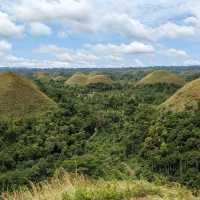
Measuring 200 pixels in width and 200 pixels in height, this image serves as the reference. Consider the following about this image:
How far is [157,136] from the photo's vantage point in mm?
32094

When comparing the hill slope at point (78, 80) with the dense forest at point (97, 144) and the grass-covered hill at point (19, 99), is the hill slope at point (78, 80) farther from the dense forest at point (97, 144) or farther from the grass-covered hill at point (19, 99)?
the dense forest at point (97, 144)

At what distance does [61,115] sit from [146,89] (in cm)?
3799

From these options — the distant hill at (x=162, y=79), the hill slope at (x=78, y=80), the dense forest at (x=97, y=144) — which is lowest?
the dense forest at (x=97, y=144)

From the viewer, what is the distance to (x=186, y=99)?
4169 centimetres

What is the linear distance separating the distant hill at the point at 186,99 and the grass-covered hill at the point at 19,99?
1240 centimetres

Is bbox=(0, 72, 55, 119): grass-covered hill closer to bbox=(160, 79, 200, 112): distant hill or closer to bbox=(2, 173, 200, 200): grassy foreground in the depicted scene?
bbox=(160, 79, 200, 112): distant hill

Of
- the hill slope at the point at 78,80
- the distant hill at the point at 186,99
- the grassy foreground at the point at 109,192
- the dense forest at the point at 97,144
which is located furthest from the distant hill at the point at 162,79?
the grassy foreground at the point at 109,192

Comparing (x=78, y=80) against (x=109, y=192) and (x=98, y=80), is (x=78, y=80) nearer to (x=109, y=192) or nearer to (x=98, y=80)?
(x=98, y=80)

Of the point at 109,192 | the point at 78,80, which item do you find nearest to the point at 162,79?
the point at 78,80

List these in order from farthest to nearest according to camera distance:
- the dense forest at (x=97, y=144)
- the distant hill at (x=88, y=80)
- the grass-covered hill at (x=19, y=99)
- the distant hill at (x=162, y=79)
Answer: the distant hill at (x=88, y=80)
the distant hill at (x=162, y=79)
the grass-covered hill at (x=19, y=99)
the dense forest at (x=97, y=144)

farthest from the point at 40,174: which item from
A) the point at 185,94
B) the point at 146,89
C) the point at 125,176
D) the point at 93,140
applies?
the point at 146,89

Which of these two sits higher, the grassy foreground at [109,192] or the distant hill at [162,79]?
the grassy foreground at [109,192]

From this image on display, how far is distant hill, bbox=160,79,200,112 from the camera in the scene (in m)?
39.5

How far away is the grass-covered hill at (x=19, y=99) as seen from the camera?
38250 millimetres
